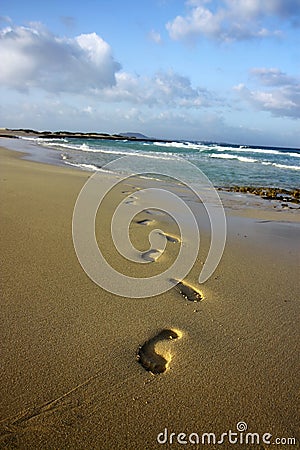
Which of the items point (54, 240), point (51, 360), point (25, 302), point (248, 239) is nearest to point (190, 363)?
point (51, 360)

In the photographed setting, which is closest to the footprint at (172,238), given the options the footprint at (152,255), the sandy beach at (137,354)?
the footprint at (152,255)

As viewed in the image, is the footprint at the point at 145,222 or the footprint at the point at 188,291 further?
the footprint at the point at 145,222

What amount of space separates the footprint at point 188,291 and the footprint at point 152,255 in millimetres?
481

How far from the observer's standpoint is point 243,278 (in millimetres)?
3080

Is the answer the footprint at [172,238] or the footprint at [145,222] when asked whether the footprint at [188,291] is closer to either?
the footprint at [172,238]

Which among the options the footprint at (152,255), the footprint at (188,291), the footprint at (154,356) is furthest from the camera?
the footprint at (152,255)

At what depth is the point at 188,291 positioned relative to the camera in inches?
109

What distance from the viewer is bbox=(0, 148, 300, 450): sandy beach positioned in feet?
4.94

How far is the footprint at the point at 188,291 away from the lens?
2660 mm

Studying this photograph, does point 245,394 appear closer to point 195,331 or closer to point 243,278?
point 195,331

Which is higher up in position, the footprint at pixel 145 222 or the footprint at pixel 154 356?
the footprint at pixel 145 222

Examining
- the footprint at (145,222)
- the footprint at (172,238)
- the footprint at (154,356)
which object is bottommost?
the footprint at (154,356)

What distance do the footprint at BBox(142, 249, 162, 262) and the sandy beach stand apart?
0.33 ft

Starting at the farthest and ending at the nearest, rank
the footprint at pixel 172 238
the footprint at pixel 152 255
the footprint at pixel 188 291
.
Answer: the footprint at pixel 172 238, the footprint at pixel 152 255, the footprint at pixel 188 291
